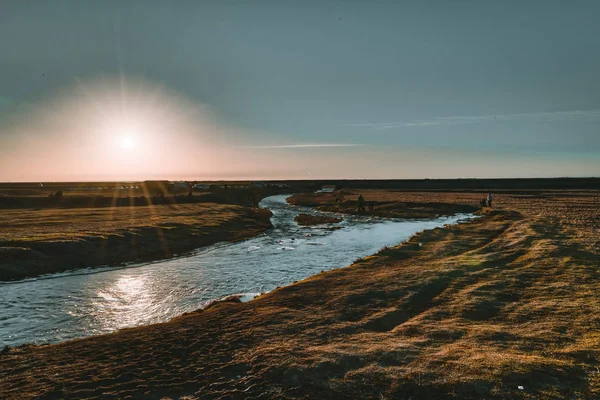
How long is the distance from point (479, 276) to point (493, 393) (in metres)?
11.6

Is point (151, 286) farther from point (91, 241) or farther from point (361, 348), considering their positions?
point (361, 348)

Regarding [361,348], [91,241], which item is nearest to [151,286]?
[91,241]

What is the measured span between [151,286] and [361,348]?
569 inches

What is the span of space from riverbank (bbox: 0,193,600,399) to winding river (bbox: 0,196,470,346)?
2621 mm

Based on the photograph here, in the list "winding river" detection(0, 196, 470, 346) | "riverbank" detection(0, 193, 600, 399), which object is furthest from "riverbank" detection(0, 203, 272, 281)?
"riverbank" detection(0, 193, 600, 399)

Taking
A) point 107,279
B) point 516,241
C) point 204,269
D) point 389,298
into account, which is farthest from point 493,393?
point 516,241

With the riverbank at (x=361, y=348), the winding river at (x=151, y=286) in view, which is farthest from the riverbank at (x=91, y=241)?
the riverbank at (x=361, y=348)

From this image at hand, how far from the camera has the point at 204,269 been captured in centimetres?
2406

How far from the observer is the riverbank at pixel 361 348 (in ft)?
27.1

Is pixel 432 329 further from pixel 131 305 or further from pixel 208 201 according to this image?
pixel 208 201

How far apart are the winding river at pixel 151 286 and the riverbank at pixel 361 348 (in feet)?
8.60

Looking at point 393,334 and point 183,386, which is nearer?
point 183,386

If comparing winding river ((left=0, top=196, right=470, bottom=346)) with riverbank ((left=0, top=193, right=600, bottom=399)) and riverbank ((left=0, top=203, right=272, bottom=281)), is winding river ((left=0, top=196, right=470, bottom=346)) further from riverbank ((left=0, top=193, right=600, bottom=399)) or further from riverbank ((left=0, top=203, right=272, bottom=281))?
riverbank ((left=0, top=193, right=600, bottom=399))

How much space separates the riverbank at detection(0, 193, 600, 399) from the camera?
8.27m
